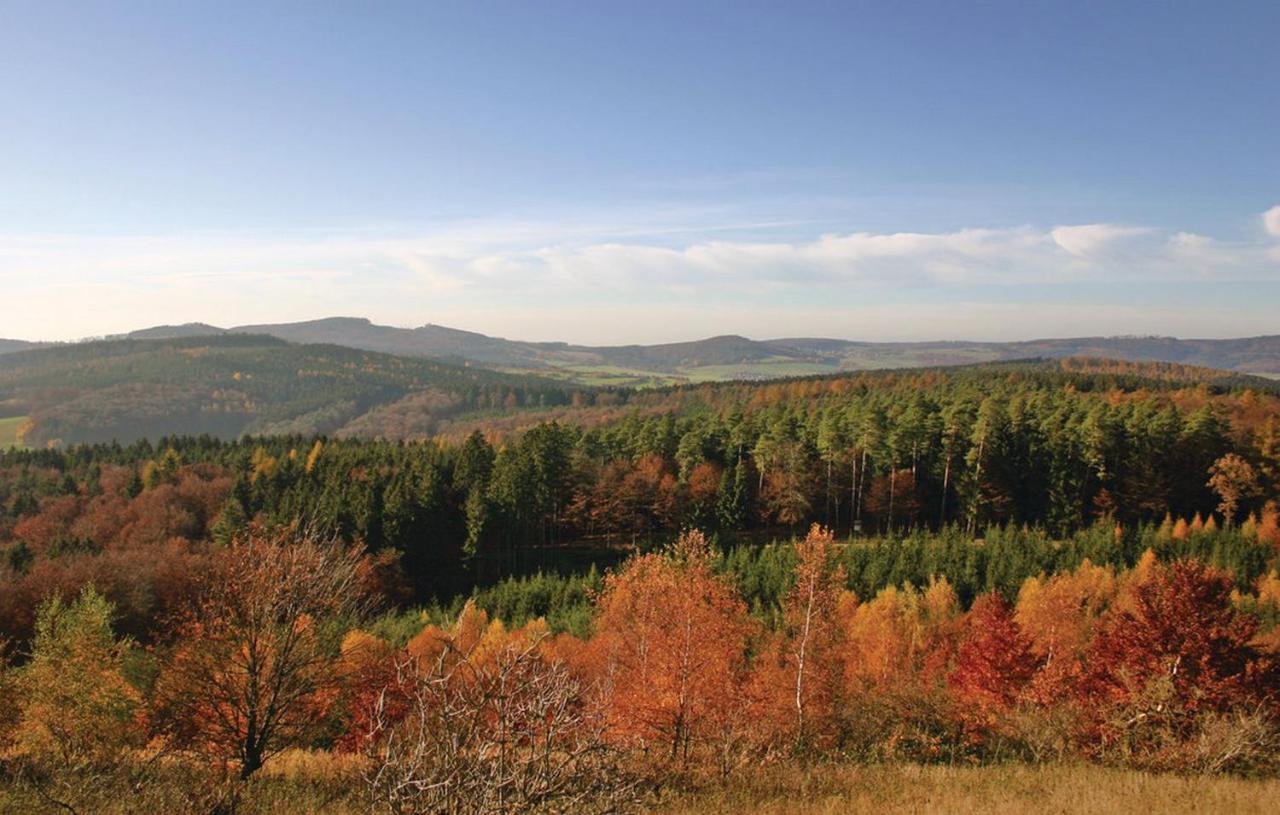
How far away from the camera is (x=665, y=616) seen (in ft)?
79.2

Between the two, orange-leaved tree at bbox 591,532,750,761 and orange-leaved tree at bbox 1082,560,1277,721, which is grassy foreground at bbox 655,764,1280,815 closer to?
orange-leaved tree at bbox 591,532,750,761

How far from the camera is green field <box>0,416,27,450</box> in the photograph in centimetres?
13925

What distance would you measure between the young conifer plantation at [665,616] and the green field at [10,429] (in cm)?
7187

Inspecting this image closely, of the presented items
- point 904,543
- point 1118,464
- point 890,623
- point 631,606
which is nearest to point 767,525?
point 904,543

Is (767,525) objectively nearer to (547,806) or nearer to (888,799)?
(888,799)

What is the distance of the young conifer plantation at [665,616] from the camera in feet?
42.4

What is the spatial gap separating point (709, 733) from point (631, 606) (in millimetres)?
9403

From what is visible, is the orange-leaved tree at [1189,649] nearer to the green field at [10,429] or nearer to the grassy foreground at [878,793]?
the grassy foreground at [878,793]

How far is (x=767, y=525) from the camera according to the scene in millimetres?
66125

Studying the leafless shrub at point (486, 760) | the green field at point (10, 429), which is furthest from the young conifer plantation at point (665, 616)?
the green field at point (10, 429)

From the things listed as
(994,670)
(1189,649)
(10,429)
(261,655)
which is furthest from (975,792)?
(10,429)

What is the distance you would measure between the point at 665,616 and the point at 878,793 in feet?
36.6

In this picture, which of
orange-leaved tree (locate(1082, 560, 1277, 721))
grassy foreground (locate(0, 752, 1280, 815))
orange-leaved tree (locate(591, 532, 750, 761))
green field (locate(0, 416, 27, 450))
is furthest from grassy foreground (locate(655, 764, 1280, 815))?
green field (locate(0, 416, 27, 450))

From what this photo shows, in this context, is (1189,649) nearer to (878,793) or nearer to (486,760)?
(878,793)
